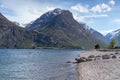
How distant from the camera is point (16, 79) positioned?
46562mm

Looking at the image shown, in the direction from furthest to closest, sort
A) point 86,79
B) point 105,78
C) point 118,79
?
point 86,79, point 105,78, point 118,79

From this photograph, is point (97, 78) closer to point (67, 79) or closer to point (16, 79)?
point (67, 79)

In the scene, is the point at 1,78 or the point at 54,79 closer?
the point at 54,79

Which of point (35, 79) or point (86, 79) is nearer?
point (86, 79)

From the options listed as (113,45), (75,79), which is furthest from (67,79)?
(113,45)

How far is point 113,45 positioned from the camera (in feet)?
609

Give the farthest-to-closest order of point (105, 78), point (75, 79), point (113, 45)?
point (113, 45), point (75, 79), point (105, 78)

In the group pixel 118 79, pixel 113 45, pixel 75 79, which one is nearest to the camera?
pixel 118 79

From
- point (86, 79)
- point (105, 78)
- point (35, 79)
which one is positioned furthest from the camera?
point (35, 79)

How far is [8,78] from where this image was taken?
48.2 meters

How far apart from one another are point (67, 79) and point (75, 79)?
1460 mm

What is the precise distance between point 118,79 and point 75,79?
12.1 meters

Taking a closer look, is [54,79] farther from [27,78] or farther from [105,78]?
[105,78]

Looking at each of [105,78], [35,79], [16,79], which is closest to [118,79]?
[105,78]
